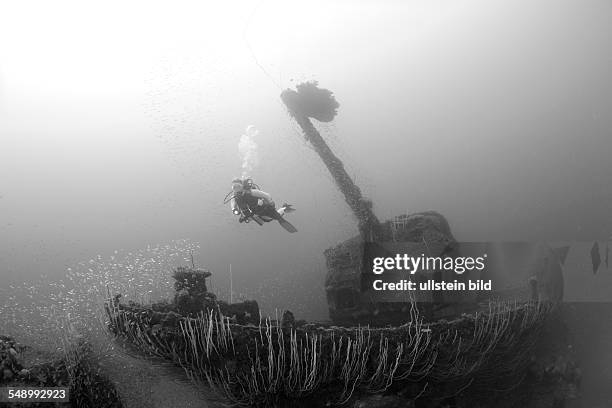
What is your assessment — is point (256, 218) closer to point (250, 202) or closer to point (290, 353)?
point (250, 202)

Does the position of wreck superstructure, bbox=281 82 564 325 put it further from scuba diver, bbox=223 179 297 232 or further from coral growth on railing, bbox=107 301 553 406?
coral growth on railing, bbox=107 301 553 406

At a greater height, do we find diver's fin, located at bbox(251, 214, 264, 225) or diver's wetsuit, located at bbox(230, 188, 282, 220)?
diver's wetsuit, located at bbox(230, 188, 282, 220)

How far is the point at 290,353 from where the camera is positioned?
5.27 meters

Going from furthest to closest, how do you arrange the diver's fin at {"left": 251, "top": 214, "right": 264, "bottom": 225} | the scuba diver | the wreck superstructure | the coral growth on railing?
the wreck superstructure → the diver's fin at {"left": 251, "top": 214, "right": 264, "bottom": 225} → the scuba diver → the coral growth on railing

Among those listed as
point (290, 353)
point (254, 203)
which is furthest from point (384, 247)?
point (290, 353)

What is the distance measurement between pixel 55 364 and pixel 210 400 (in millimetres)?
3301

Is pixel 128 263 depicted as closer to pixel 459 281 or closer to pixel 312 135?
pixel 312 135

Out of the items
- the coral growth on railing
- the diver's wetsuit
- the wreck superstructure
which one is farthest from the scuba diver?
the coral growth on railing

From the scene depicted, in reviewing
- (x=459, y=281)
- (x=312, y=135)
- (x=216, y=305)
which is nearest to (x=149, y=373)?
(x=216, y=305)

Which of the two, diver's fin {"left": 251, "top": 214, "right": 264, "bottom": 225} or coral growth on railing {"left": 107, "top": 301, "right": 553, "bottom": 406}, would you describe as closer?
coral growth on railing {"left": 107, "top": 301, "right": 553, "bottom": 406}

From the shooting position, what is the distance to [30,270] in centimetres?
1534

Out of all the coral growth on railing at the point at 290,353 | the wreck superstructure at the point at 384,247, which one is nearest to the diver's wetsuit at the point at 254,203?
the wreck superstructure at the point at 384,247

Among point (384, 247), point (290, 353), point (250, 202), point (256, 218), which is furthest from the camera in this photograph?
point (384, 247)

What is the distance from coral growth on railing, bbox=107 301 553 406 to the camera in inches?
204
